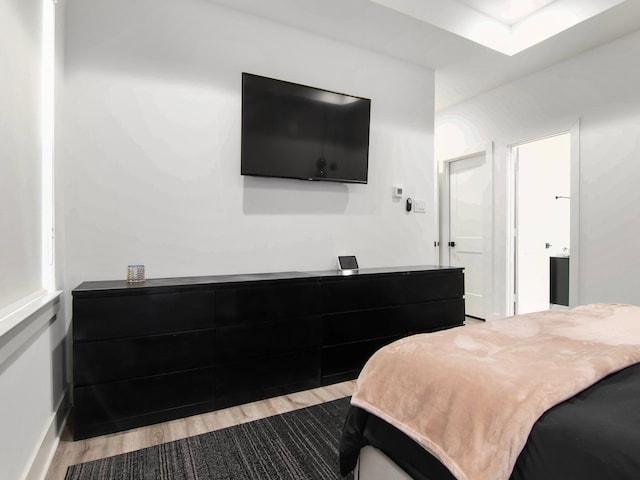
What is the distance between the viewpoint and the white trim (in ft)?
3.81

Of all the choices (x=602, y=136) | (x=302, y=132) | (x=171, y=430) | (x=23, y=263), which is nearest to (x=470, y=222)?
(x=602, y=136)

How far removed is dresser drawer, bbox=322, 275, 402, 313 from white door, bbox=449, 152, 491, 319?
1.74 metres

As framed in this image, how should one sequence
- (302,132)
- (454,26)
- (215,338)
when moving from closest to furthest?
(215,338), (302,132), (454,26)

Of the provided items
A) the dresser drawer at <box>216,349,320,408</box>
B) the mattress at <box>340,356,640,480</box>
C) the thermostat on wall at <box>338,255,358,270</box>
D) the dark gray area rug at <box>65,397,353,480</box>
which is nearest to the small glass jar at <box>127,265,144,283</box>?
the dresser drawer at <box>216,349,320,408</box>

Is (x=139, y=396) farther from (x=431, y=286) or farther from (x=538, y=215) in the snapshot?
(x=538, y=215)

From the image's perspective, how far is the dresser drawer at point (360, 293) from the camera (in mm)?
2670

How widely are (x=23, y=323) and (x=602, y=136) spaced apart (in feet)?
14.3

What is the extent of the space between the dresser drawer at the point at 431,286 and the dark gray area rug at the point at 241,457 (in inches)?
52.2

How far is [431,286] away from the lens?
3201mm

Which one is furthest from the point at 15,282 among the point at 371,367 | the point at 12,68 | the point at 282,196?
the point at 282,196

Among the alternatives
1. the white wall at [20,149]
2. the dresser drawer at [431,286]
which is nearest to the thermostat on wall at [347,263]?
the dresser drawer at [431,286]

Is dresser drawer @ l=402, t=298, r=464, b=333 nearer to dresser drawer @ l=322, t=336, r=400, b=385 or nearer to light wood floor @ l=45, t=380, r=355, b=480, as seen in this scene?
dresser drawer @ l=322, t=336, r=400, b=385

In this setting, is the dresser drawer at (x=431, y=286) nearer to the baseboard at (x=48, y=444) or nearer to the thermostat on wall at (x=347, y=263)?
the thermostat on wall at (x=347, y=263)

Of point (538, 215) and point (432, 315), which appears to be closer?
point (432, 315)
